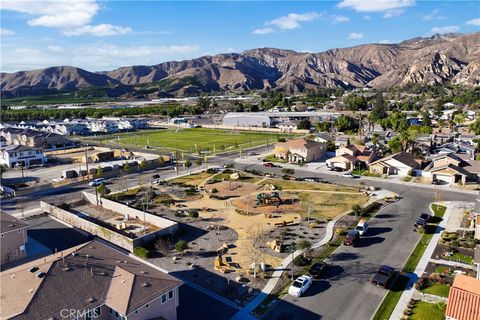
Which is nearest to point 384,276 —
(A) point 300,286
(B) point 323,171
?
(A) point 300,286

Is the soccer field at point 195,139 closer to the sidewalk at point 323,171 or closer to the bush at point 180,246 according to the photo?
the sidewalk at point 323,171

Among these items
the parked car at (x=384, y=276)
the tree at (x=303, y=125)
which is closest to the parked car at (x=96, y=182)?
the parked car at (x=384, y=276)

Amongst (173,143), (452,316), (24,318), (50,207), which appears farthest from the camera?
(173,143)

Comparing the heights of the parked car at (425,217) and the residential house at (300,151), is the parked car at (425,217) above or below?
below

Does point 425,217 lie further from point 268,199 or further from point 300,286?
point 300,286

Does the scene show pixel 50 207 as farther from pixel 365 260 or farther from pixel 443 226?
pixel 443 226

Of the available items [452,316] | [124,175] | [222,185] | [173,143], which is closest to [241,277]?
[452,316]
